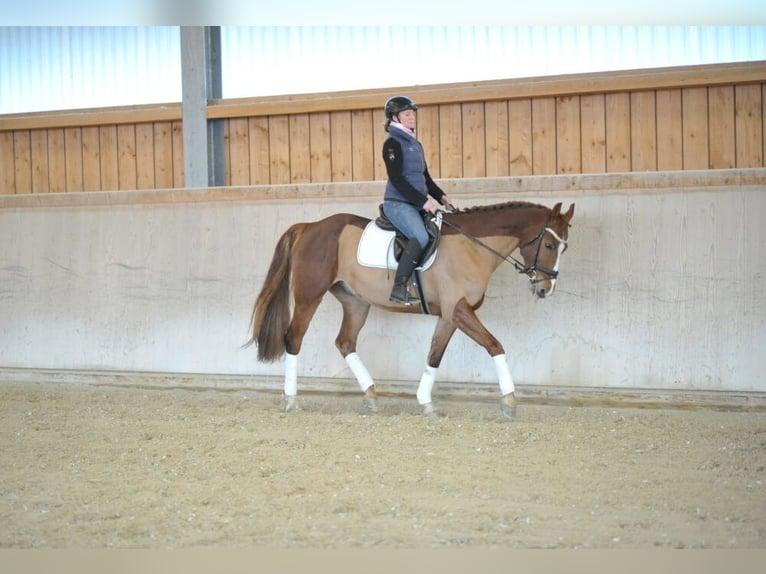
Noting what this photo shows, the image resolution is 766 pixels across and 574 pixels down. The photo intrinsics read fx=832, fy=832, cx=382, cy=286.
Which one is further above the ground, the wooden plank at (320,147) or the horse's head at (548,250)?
the wooden plank at (320,147)

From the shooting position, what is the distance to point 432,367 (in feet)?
18.1

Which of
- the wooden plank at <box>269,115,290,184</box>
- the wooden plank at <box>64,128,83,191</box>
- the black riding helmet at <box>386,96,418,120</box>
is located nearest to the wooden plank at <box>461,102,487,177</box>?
the wooden plank at <box>269,115,290,184</box>

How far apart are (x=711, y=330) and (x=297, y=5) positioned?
17.0ft

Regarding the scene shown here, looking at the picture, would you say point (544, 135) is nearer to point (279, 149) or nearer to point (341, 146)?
point (341, 146)

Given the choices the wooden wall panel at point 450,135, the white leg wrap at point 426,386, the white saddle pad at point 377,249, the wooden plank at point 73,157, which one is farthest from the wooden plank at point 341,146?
the wooden plank at point 73,157

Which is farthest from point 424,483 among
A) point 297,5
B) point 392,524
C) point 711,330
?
point 297,5

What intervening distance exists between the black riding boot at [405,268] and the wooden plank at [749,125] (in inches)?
106

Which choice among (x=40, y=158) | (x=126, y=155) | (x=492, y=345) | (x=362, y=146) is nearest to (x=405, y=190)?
(x=492, y=345)

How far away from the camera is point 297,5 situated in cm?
93

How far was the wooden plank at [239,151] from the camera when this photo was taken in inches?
300

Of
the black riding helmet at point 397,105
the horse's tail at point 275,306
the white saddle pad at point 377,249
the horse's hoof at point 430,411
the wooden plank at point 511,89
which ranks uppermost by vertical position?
the wooden plank at point 511,89

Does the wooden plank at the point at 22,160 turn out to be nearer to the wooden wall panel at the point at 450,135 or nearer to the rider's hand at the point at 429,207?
the wooden wall panel at the point at 450,135

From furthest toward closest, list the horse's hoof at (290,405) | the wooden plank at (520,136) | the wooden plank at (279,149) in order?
the wooden plank at (279,149) < the wooden plank at (520,136) < the horse's hoof at (290,405)

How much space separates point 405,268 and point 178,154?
347cm
